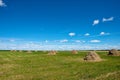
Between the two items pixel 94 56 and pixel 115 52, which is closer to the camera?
pixel 94 56

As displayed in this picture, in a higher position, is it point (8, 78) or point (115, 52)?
point (115, 52)

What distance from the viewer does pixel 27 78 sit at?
22.2 metres

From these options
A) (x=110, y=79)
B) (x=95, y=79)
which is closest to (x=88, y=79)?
(x=95, y=79)

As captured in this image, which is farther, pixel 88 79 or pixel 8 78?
pixel 8 78

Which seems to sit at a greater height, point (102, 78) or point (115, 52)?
point (115, 52)

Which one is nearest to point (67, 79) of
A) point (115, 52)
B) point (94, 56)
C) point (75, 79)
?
point (75, 79)

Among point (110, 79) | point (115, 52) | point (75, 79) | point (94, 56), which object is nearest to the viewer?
point (110, 79)

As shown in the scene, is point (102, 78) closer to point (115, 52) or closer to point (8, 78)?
point (8, 78)

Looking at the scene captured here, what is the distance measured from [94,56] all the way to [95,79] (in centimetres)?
3095

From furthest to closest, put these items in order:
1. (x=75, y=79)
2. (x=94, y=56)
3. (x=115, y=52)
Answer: (x=115, y=52) < (x=94, y=56) < (x=75, y=79)

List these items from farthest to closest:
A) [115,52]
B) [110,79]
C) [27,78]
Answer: [115,52] < [27,78] < [110,79]

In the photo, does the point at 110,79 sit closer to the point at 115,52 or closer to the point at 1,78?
the point at 1,78

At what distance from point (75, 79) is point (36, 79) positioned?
4722 mm

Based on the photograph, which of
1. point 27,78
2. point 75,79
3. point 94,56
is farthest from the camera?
point 94,56
